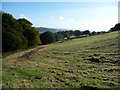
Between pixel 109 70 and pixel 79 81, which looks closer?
pixel 79 81

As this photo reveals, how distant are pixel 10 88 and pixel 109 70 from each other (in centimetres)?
1146

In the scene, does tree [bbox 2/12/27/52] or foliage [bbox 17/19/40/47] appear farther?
foliage [bbox 17/19/40/47]

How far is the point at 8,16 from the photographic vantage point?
122 feet

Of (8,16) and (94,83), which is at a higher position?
(8,16)

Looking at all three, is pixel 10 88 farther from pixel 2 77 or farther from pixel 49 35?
A: pixel 49 35

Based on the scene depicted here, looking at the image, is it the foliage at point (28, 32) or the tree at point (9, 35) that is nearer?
the tree at point (9, 35)

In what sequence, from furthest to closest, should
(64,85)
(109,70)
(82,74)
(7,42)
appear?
(7,42)
(109,70)
(82,74)
(64,85)

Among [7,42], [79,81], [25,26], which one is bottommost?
[79,81]

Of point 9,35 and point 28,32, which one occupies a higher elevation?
point 28,32

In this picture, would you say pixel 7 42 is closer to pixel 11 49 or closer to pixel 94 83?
pixel 11 49

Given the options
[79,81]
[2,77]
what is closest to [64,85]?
[79,81]

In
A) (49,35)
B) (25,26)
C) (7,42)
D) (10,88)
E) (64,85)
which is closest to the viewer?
(10,88)

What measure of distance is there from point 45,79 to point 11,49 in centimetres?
2778

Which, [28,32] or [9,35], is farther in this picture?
[28,32]
